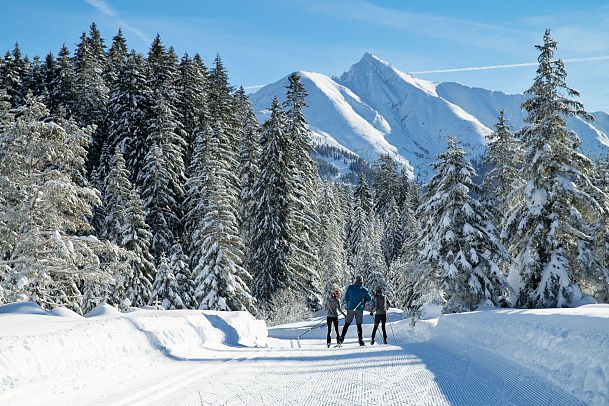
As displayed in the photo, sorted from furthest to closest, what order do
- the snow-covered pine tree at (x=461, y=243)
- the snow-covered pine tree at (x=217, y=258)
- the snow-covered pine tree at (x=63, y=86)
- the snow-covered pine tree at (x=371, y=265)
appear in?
the snow-covered pine tree at (x=371, y=265), the snow-covered pine tree at (x=63, y=86), the snow-covered pine tree at (x=217, y=258), the snow-covered pine tree at (x=461, y=243)

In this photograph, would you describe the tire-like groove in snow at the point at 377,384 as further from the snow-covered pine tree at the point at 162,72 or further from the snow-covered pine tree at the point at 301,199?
the snow-covered pine tree at the point at 162,72

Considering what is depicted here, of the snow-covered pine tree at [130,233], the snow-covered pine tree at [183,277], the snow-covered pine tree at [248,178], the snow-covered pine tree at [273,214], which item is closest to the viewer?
the snow-covered pine tree at [130,233]

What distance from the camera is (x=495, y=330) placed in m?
10.5

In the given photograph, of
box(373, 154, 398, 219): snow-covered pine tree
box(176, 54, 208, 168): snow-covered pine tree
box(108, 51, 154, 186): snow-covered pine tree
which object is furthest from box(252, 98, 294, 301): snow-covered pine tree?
box(373, 154, 398, 219): snow-covered pine tree

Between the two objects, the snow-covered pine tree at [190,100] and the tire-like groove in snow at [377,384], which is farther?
the snow-covered pine tree at [190,100]

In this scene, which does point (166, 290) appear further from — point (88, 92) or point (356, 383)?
point (88, 92)

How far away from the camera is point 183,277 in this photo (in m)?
31.4

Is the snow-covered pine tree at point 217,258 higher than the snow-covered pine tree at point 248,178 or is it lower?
lower

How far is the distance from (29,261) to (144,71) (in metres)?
33.6

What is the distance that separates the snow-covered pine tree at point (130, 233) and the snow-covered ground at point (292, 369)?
1901cm

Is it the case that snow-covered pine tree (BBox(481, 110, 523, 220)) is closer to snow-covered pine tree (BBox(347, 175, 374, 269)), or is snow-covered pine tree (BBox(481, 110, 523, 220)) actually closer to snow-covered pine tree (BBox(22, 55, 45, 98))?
snow-covered pine tree (BBox(347, 175, 374, 269))

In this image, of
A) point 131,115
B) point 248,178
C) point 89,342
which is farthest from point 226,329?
point 131,115

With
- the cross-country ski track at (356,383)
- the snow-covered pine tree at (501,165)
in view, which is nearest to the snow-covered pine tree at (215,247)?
the snow-covered pine tree at (501,165)

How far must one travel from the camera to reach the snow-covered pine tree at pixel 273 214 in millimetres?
37688
